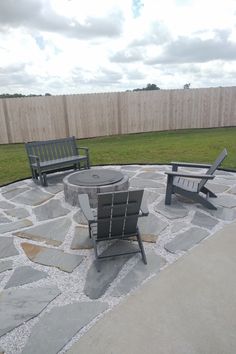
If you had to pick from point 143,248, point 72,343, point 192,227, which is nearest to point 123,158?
point 192,227

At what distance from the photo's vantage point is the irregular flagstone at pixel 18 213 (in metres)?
4.37

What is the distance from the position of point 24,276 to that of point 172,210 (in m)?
2.45

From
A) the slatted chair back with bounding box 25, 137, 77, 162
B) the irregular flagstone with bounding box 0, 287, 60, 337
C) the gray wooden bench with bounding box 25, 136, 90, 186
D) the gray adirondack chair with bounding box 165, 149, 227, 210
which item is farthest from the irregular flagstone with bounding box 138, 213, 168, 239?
the slatted chair back with bounding box 25, 137, 77, 162

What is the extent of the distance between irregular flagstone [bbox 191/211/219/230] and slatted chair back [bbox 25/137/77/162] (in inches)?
148

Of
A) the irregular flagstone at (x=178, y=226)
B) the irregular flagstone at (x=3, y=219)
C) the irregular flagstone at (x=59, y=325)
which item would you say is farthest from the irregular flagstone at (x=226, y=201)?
the irregular flagstone at (x=3, y=219)

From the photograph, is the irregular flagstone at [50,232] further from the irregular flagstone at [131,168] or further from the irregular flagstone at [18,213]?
the irregular flagstone at [131,168]

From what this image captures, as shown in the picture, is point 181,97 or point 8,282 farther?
point 181,97

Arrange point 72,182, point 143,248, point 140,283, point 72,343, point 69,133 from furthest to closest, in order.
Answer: point 69,133
point 72,182
point 143,248
point 140,283
point 72,343

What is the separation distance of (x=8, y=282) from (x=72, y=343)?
1.07 meters

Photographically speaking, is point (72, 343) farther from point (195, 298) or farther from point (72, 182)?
point (72, 182)

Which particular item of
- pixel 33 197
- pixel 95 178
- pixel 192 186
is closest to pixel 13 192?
pixel 33 197

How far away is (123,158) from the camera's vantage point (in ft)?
27.2

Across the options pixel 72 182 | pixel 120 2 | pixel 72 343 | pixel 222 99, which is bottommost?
pixel 72 343

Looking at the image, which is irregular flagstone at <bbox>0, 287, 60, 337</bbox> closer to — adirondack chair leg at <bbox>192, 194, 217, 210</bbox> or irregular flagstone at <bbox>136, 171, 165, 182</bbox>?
adirondack chair leg at <bbox>192, 194, 217, 210</bbox>
